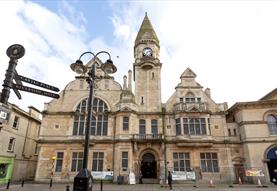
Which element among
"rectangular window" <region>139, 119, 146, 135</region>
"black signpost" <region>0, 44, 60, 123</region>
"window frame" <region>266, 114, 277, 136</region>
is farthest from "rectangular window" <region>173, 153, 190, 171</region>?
"black signpost" <region>0, 44, 60, 123</region>

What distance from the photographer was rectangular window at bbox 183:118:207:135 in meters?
26.4

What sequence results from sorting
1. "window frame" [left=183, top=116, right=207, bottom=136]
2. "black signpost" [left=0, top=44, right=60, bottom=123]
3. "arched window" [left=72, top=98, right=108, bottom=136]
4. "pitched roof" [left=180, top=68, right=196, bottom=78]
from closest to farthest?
"black signpost" [left=0, top=44, right=60, bottom=123] < "window frame" [left=183, top=116, right=207, bottom=136] < "arched window" [left=72, top=98, right=108, bottom=136] < "pitched roof" [left=180, top=68, right=196, bottom=78]

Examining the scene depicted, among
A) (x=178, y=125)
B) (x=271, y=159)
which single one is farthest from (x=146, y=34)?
(x=271, y=159)

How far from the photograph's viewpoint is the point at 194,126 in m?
26.6

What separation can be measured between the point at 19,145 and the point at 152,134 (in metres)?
18.3

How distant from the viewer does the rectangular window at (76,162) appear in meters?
25.7

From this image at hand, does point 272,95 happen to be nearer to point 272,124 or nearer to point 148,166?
point 272,124

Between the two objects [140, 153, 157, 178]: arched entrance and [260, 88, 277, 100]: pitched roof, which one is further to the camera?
[260, 88, 277, 100]: pitched roof

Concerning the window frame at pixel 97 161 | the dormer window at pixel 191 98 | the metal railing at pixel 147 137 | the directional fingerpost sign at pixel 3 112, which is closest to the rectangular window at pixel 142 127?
the metal railing at pixel 147 137

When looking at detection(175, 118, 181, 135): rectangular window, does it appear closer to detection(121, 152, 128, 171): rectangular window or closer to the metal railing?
the metal railing

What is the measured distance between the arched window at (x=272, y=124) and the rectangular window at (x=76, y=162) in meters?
24.0

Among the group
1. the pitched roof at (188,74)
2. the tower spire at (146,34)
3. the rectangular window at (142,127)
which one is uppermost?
the tower spire at (146,34)

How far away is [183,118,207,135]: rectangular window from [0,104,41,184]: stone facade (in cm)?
2170

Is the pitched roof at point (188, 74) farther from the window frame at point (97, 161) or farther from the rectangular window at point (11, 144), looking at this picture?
the rectangular window at point (11, 144)
